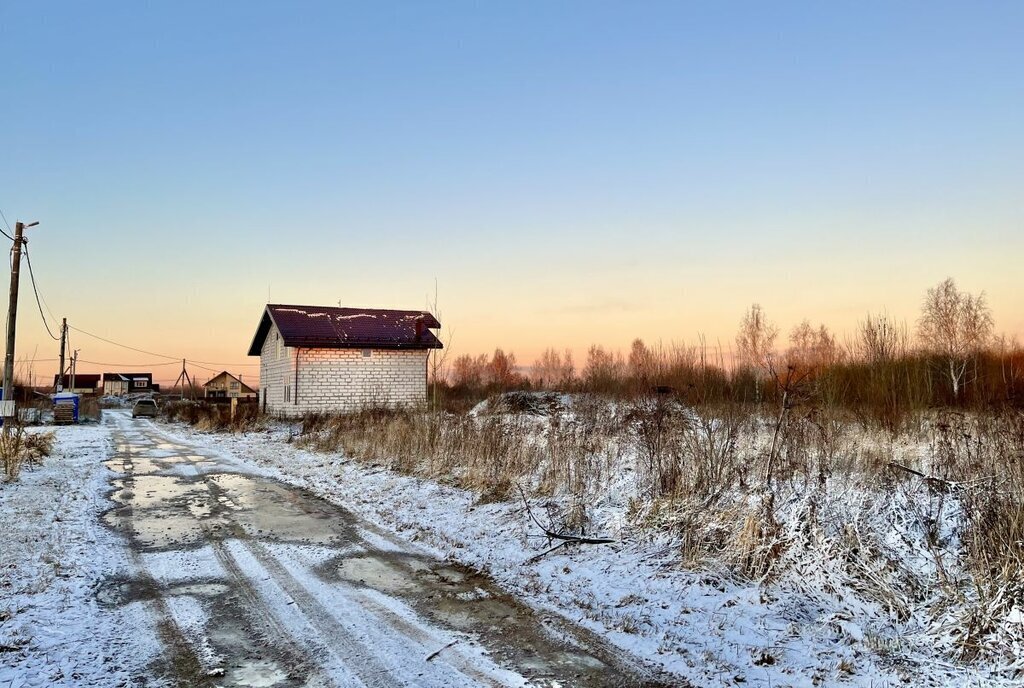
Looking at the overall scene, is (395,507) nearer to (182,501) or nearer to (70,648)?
(182,501)

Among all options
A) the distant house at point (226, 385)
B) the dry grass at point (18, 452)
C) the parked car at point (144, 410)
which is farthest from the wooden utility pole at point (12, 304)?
the distant house at point (226, 385)

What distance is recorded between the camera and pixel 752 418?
12961 millimetres

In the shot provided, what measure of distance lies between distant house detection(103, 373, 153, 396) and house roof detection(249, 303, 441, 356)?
251ft

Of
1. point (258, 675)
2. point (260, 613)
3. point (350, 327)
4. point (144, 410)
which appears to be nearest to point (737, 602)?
point (258, 675)

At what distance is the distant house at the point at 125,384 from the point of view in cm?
9162

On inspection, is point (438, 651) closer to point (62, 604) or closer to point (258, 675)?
point (258, 675)

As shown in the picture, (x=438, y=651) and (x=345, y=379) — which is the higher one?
(x=345, y=379)

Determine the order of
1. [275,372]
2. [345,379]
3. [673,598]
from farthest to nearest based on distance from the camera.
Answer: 1. [275,372]
2. [345,379]
3. [673,598]

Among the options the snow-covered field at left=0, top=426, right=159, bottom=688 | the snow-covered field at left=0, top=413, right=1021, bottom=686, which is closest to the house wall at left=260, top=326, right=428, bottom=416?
the snow-covered field at left=0, top=426, right=159, bottom=688

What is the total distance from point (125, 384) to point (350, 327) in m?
82.2

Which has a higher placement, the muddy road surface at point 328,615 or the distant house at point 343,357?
the distant house at point 343,357

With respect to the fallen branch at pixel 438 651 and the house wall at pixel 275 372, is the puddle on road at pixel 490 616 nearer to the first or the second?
the fallen branch at pixel 438 651

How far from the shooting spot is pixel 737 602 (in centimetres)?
475

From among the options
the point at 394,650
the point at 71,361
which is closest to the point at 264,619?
the point at 394,650
